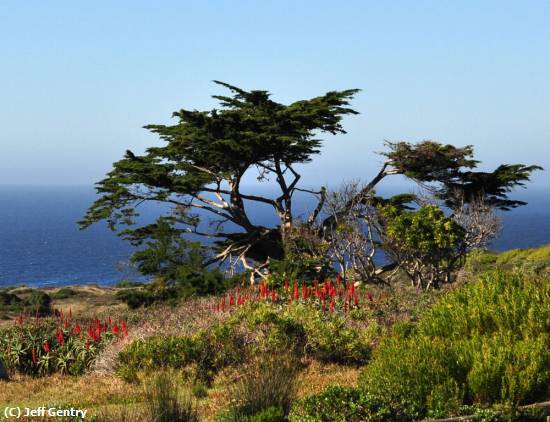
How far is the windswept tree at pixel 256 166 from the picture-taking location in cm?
2930

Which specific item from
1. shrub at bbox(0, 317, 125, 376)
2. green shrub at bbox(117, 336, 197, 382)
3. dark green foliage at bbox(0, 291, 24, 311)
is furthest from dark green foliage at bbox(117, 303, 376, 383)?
dark green foliage at bbox(0, 291, 24, 311)

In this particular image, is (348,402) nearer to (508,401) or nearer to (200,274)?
(508,401)

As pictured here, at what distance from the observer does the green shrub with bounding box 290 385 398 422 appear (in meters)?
7.81

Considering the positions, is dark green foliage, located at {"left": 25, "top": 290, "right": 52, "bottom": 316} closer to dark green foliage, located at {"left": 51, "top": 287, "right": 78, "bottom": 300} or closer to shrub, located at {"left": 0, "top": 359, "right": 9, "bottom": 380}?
dark green foliage, located at {"left": 51, "top": 287, "right": 78, "bottom": 300}

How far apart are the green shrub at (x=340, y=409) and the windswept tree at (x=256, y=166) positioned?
64.1 ft

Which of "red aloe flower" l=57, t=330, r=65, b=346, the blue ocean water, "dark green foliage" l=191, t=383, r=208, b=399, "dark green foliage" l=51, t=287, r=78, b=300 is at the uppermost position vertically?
"red aloe flower" l=57, t=330, r=65, b=346

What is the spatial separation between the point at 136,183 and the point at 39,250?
88672mm

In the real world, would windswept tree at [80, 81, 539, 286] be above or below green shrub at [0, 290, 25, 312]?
above

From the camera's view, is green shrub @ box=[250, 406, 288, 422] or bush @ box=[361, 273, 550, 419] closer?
green shrub @ box=[250, 406, 288, 422]

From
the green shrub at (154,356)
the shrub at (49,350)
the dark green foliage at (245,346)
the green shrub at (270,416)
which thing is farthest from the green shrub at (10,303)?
the green shrub at (270,416)

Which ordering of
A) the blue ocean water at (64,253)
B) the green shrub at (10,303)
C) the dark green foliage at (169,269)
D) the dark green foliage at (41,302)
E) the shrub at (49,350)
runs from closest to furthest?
the shrub at (49,350) < the dark green foliage at (169,269) < the green shrub at (10,303) < the dark green foliage at (41,302) < the blue ocean water at (64,253)

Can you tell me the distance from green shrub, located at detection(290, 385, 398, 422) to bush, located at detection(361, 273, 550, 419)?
0.99 feet

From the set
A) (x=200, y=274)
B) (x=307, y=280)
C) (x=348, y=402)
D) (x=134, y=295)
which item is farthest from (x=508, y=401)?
Answer: (x=134, y=295)

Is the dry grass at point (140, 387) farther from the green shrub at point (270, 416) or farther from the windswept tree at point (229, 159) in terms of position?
the windswept tree at point (229, 159)
